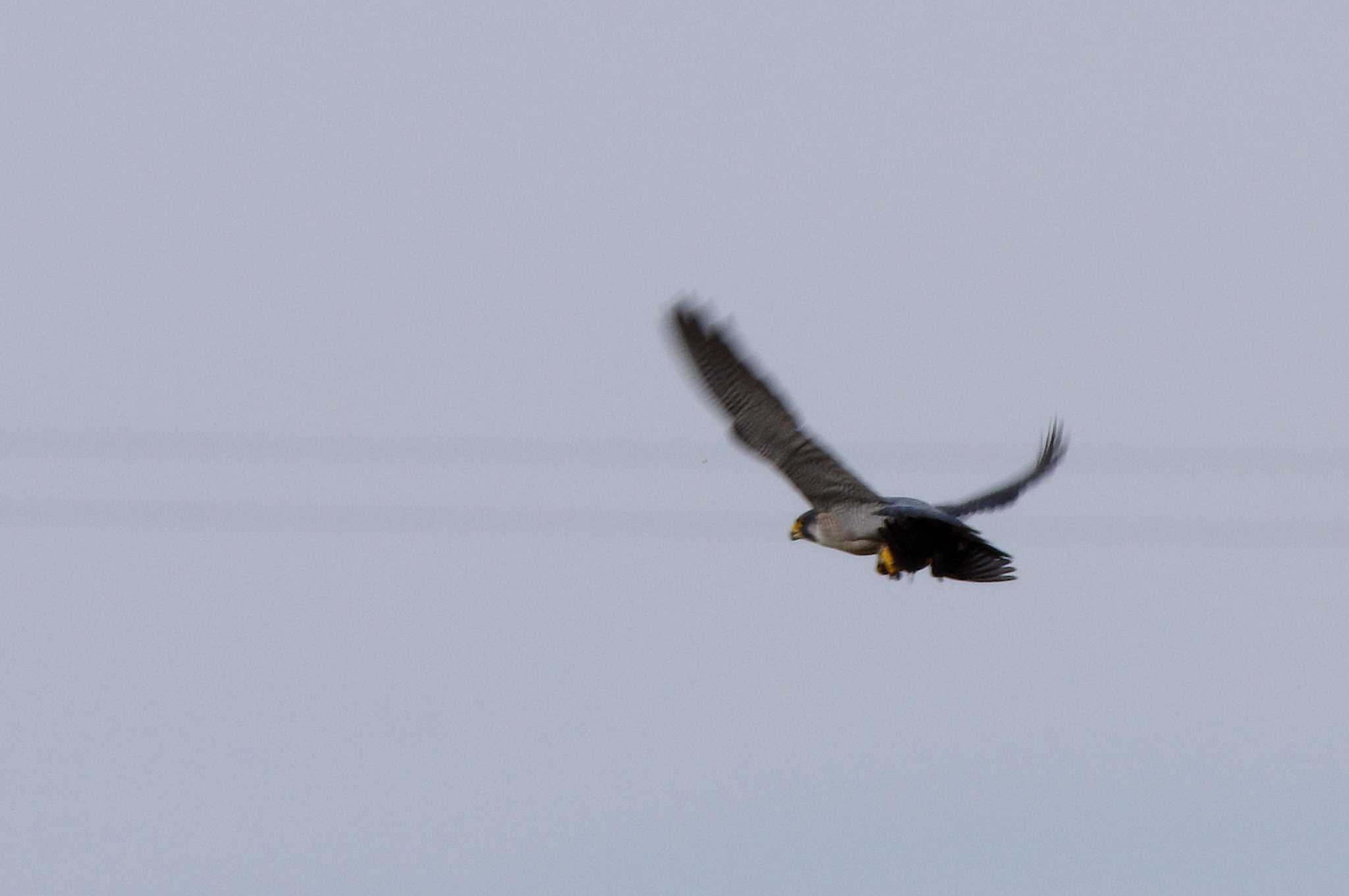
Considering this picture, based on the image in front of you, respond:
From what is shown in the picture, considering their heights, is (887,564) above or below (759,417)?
below

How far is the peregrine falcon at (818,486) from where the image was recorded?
18188 millimetres

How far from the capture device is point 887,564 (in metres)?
18.2

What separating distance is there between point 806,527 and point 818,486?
→ 38 cm

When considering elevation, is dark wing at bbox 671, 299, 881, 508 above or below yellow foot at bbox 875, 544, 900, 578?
above

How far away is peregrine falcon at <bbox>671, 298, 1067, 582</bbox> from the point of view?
1819cm

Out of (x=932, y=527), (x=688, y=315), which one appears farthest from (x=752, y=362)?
(x=932, y=527)

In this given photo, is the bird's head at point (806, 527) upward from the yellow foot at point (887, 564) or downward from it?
upward

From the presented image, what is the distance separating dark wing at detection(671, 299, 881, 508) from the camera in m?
18.8

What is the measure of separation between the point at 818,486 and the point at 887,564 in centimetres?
101

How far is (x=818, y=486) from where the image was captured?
19.0 m

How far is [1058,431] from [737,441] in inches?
107

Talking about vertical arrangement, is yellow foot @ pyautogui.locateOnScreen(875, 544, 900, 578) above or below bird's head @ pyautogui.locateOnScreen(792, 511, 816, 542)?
below

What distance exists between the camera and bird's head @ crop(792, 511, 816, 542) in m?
19.2

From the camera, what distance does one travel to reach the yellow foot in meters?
18.2
